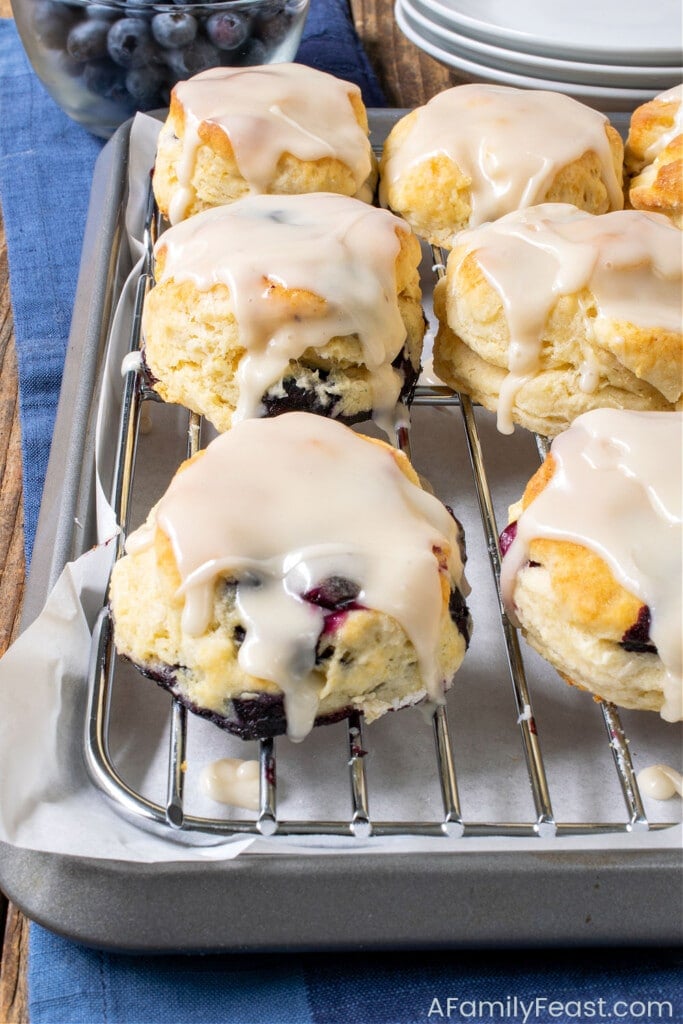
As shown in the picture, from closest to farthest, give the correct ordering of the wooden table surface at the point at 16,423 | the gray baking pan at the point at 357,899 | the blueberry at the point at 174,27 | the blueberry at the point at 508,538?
the gray baking pan at the point at 357,899 < the wooden table surface at the point at 16,423 < the blueberry at the point at 508,538 < the blueberry at the point at 174,27

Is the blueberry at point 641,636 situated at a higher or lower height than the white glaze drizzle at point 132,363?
lower

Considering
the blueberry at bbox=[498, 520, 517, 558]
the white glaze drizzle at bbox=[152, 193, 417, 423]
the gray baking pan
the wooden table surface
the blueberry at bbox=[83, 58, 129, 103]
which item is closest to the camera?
the gray baking pan

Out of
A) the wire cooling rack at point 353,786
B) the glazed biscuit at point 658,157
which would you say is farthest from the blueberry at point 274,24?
the wire cooling rack at point 353,786

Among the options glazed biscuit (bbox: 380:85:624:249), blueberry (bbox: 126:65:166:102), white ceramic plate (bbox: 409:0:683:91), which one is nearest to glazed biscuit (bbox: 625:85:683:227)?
glazed biscuit (bbox: 380:85:624:249)

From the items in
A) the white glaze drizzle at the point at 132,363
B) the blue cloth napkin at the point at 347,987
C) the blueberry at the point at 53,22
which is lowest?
the blue cloth napkin at the point at 347,987

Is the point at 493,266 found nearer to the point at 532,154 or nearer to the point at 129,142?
the point at 532,154

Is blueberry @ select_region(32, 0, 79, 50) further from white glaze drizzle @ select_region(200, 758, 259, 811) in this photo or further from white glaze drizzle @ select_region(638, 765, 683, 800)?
white glaze drizzle @ select_region(638, 765, 683, 800)

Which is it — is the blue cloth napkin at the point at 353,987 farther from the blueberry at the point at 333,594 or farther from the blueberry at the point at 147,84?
the blueberry at the point at 147,84
